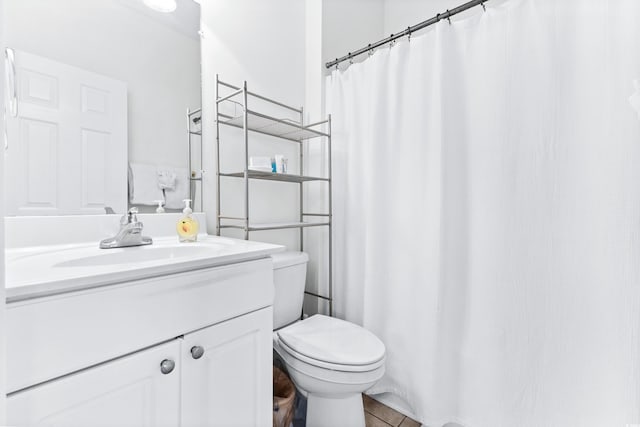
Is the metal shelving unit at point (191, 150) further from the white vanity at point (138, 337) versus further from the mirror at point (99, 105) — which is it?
the white vanity at point (138, 337)

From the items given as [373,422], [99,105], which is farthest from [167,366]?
[373,422]

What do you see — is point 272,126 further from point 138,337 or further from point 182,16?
point 138,337

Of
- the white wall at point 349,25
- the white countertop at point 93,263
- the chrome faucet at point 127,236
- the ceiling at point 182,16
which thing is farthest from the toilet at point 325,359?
the white wall at point 349,25

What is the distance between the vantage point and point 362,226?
1549 mm

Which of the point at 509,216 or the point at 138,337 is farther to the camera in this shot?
the point at 509,216

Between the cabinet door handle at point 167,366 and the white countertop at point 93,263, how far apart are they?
0.70ft

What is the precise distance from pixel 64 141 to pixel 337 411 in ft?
4.51

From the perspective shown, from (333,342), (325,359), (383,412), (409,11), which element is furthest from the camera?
(409,11)

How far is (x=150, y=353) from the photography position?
0.67m

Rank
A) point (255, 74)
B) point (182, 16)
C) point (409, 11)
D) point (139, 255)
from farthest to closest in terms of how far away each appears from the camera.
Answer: point (409, 11)
point (255, 74)
point (182, 16)
point (139, 255)

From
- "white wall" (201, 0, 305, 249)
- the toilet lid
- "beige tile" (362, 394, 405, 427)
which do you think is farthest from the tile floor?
"white wall" (201, 0, 305, 249)

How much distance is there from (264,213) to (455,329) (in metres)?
1.06

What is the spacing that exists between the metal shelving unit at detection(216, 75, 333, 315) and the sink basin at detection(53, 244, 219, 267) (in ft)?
0.92

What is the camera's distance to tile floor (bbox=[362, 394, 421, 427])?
51.8 inches
